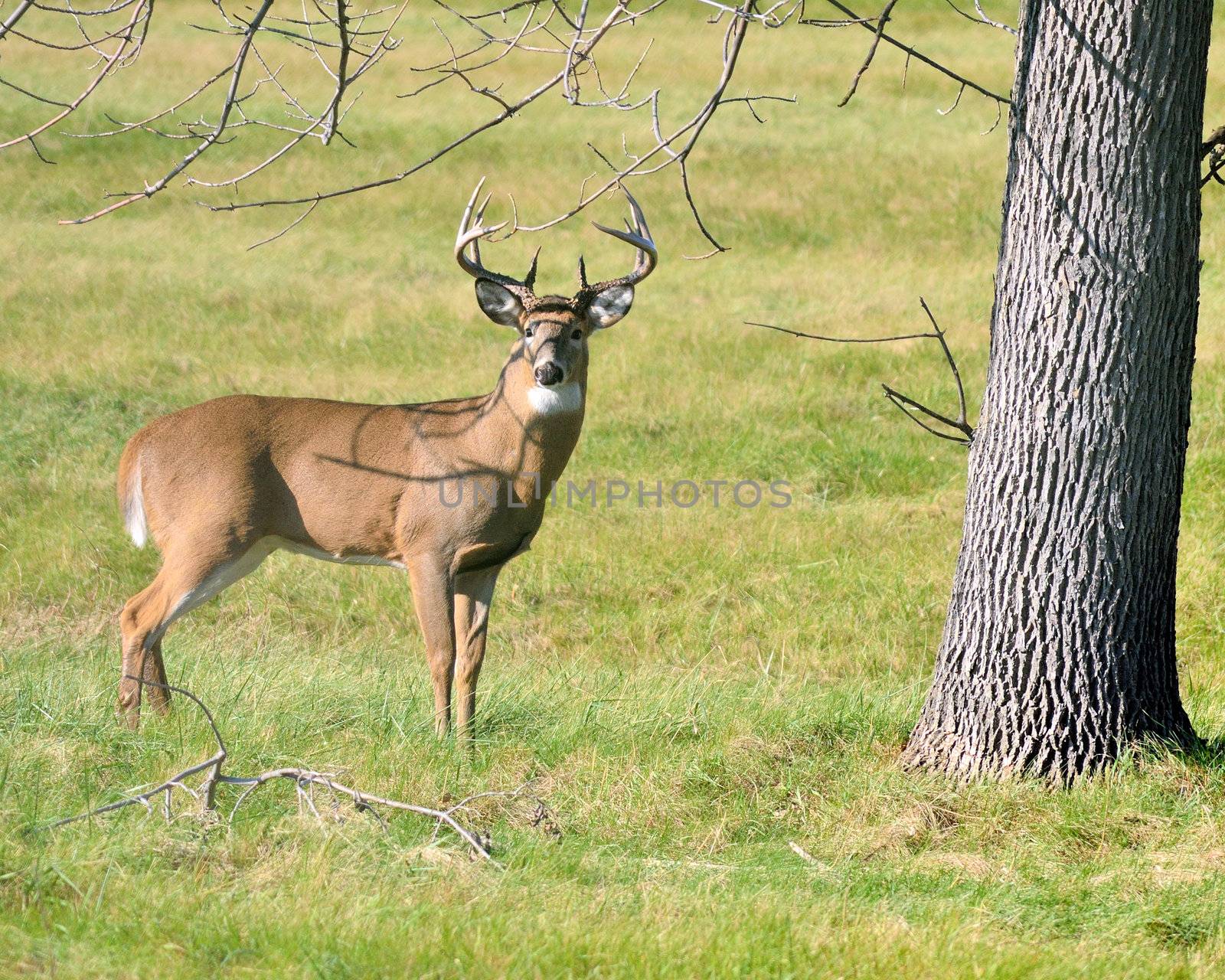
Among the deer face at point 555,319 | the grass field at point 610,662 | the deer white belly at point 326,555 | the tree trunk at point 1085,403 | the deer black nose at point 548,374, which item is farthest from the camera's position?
the deer white belly at point 326,555

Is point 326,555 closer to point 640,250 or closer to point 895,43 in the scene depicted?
point 640,250

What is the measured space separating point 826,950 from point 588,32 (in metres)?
2.75

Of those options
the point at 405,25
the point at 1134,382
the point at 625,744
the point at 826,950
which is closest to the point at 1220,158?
the point at 1134,382

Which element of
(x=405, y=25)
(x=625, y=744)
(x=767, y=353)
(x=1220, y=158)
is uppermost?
(x=405, y=25)

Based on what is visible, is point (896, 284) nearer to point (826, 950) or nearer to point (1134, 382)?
point (1134, 382)

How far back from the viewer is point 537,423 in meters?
5.73

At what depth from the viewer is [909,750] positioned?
4.81m

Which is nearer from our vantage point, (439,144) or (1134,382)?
(1134,382)

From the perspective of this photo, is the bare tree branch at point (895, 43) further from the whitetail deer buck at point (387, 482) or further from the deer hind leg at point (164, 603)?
the deer hind leg at point (164, 603)

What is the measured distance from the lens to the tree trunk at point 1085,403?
4.33 metres

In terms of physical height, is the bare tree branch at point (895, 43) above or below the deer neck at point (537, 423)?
above

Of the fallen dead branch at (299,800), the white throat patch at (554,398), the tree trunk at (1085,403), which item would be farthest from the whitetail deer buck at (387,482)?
the tree trunk at (1085,403)

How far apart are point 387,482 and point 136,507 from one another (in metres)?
1.09

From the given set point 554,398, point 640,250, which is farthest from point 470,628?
point 640,250
